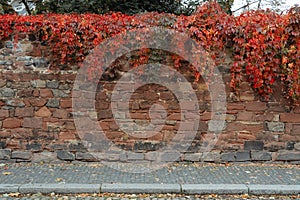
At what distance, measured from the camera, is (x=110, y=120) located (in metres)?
4.70

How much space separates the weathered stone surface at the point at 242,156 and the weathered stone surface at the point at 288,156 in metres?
0.49

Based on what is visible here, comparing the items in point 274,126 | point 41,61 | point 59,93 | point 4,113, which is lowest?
point 274,126

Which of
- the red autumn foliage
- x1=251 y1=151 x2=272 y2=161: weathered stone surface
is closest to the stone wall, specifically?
x1=251 y1=151 x2=272 y2=161: weathered stone surface

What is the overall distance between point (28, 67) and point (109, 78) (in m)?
1.27

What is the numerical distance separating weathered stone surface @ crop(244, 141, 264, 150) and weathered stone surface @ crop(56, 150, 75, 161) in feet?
9.16

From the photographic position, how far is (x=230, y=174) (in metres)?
4.31

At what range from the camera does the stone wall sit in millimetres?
4625

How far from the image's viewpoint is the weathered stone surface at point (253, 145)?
4789 millimetres

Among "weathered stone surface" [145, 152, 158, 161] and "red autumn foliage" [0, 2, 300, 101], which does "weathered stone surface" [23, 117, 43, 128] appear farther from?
"weathered stone surface" [145, 152, 158, 161]

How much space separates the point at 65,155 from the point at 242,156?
2.85 meters

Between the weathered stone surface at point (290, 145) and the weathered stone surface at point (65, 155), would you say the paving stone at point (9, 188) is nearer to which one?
the weathered stone surface at point (65, 155)

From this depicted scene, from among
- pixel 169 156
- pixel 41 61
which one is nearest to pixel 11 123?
pixel 41 61

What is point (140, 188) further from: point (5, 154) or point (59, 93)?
point (5, 154)

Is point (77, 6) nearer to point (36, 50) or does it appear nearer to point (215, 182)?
point (36, 50)
